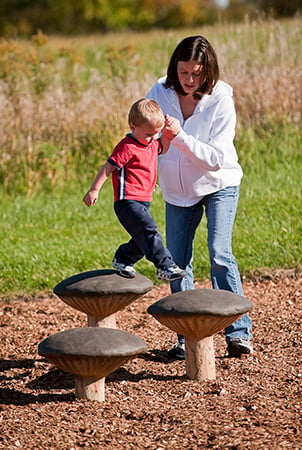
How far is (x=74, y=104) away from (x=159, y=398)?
6.59 meters

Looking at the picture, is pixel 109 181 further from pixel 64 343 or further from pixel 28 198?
pixel 64 343

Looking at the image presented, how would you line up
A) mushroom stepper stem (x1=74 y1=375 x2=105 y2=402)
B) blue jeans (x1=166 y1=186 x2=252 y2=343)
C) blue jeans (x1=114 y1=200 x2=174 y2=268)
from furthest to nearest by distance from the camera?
1. blue jeans (x1=166 y1=186 x2=252 y2=343)
2. blue jeans (x1=114 y1=200 x2=174 y2=268)
3. mushroom stepper stem (x1=74 y1=375 x2=105 y2=402)

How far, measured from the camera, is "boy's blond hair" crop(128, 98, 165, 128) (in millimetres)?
3832

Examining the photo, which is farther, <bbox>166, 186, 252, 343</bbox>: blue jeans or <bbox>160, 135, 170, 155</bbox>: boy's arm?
<bbox>166, 186, 252, 343</bbox>: blue jeans

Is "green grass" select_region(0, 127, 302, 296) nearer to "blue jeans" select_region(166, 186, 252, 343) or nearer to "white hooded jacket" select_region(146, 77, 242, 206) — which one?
"blue jeans" select_region(166, 186, 252, 343)

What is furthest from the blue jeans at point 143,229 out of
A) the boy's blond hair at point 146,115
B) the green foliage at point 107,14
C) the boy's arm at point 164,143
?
the green foliage at point 107,14

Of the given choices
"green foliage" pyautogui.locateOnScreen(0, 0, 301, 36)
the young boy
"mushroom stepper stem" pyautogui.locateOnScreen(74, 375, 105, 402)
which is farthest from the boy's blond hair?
"green foliage" pyautogui.locateOnScreen(0, 0, 301, 36)

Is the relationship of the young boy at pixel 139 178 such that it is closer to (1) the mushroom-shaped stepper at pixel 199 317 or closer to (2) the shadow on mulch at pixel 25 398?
(1) the mushroom-shaped stepper at pixel 199 317

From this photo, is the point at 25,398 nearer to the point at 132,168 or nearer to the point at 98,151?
the point at 132,168

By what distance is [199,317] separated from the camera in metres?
3.88

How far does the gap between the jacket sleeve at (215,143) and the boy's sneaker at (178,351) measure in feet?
4.02

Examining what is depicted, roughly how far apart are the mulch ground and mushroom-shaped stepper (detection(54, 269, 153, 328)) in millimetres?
467

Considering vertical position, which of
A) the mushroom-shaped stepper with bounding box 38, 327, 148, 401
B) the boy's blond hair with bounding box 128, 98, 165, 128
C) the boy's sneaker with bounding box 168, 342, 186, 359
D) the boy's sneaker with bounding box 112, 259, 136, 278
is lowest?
the boy's sneaker with bounding box 168, 342, 186, 359

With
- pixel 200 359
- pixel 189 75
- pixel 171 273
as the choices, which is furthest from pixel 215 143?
pixel 200 359
